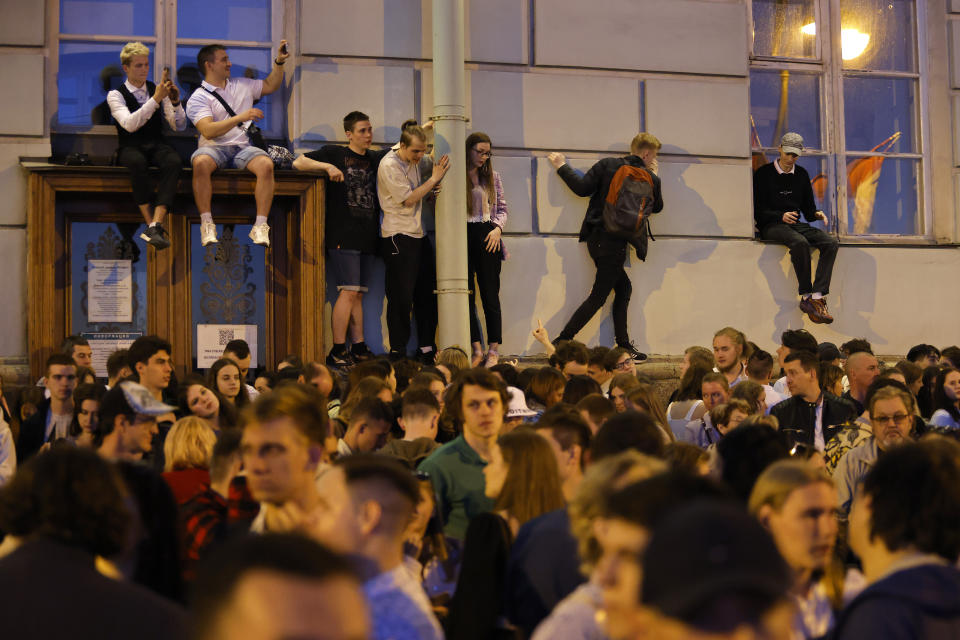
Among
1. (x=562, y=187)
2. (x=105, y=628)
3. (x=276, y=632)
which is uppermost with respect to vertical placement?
(x=562, y=187)

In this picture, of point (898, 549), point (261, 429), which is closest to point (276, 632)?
A: point (898, 549)

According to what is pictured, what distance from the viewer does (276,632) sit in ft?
6.11

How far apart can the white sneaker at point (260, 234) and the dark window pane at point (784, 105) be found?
583 centimetres

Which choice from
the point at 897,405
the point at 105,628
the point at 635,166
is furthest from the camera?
the point at 635,166

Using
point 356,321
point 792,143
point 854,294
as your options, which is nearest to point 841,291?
point 854,294

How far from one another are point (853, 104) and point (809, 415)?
A: 280 inches

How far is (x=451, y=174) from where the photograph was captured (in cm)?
1245

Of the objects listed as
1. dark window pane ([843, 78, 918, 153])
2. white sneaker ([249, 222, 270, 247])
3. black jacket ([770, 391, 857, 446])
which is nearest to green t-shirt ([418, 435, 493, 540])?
black jacket ([770, 391, 857, 446])

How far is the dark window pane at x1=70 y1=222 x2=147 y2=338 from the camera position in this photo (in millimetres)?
12109

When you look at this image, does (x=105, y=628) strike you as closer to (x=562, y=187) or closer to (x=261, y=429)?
(x=261, y=429)

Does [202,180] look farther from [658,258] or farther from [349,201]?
[658,258]

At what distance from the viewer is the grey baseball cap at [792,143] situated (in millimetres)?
13883

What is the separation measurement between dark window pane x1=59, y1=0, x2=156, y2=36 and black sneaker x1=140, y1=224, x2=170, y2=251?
2420 mm

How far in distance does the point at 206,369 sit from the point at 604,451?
794 centimetres
